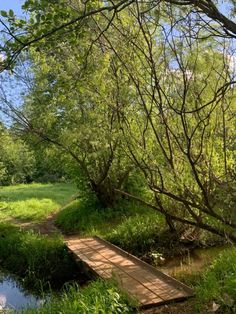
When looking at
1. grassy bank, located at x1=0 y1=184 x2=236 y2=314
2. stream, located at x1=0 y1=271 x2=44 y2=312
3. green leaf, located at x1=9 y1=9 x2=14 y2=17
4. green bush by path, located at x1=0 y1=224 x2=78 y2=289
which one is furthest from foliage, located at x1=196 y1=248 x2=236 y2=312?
green leaf, located at x1=9 y1=9 x2=14 y2=17

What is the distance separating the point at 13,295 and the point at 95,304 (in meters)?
4.32

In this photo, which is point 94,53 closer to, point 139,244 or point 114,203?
point 139,244

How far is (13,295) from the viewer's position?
903 centimetres

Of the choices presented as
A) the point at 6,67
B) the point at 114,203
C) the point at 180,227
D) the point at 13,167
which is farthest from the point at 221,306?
the point at 13,167

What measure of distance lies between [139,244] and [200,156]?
13.3ft

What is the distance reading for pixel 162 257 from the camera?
9.47 metres

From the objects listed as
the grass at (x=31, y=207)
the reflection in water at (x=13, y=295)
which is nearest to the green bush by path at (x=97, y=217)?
the grass at (x=31, y=207)

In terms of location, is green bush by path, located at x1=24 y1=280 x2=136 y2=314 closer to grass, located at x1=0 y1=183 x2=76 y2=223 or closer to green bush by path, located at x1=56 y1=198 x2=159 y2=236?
green bush by path, located at x1=56 y1=198 x2=159 y2=236

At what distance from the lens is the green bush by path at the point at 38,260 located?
9430 millimetres

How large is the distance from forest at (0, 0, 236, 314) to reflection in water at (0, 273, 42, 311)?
218 millimetres

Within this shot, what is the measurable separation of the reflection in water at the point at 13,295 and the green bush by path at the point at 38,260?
25 centimetres

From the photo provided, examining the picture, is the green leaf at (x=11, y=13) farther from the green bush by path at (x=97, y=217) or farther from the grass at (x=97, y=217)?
the green bush by path at (x=97, y=217)

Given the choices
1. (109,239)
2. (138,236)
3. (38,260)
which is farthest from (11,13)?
(109,239)

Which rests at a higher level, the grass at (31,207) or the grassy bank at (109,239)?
the grass at (31,207)
